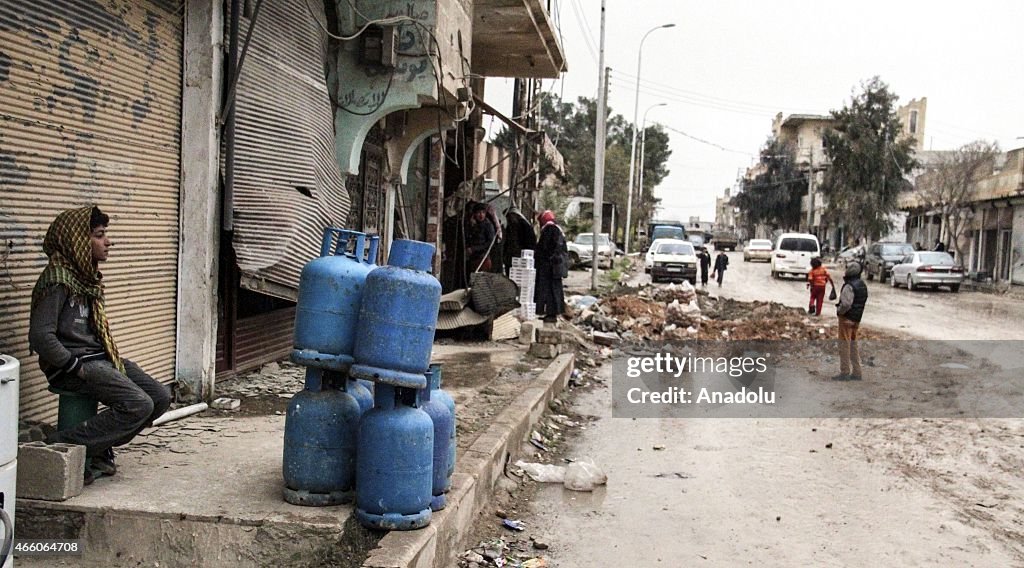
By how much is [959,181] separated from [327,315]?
39.3 metres

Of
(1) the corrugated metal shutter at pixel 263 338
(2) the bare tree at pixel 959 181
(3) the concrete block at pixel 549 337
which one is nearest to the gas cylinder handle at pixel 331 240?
(1) the corrugated metal shutter at pixel 263 338

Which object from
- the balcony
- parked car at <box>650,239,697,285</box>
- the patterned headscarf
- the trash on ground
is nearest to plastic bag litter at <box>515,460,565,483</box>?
the trash on ground

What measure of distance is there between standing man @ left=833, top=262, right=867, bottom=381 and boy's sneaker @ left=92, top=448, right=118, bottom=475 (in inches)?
364

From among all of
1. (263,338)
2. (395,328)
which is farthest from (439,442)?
(263,338)

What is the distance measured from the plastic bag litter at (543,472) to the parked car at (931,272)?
27003mm

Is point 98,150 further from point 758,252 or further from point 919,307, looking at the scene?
point 758,252

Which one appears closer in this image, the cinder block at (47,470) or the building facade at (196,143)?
the cinder block at (47,470)

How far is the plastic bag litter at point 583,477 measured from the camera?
23.0ft

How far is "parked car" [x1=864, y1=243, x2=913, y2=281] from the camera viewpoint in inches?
1406

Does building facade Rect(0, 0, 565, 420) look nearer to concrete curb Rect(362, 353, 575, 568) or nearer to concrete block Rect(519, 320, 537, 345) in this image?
concrete curb Rect(362, 353, 575, 568)

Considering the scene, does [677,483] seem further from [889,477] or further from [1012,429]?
[1012,429]

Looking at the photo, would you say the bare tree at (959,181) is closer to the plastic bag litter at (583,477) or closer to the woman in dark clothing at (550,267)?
the woman in dark clothing at (550,267)

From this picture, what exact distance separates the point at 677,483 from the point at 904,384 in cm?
576

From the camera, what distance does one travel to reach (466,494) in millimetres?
5445
